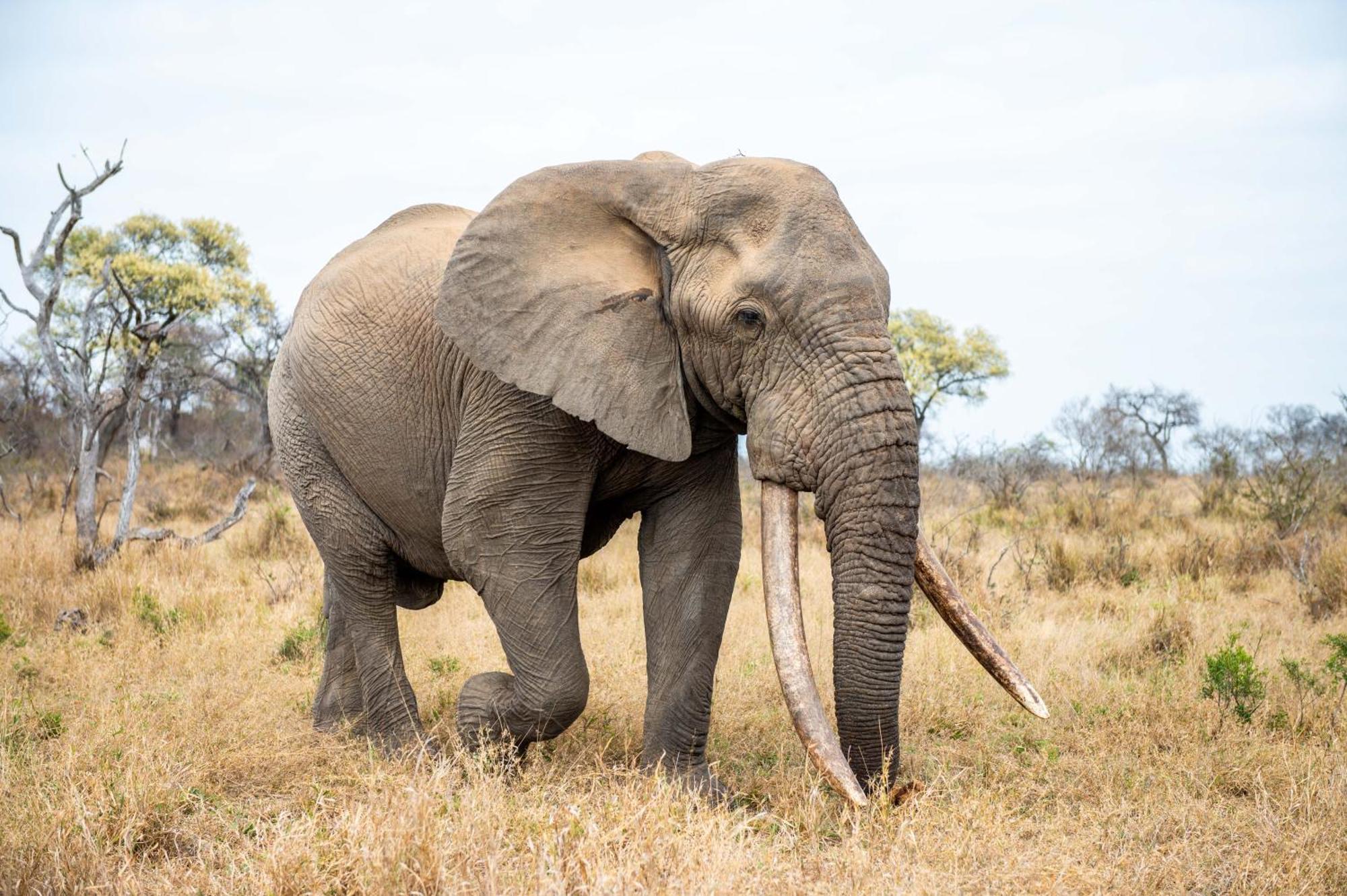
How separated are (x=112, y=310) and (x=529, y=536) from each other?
50.4 ft

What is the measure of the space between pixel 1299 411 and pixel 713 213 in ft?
128

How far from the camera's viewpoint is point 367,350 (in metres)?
5.26

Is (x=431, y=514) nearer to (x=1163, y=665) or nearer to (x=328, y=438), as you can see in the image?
(x=328, y=438)

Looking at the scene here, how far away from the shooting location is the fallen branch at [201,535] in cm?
1127

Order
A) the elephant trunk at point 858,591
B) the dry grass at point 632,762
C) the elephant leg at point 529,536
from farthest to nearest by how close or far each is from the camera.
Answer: the elephant leg at point 529,536
the elephant trunk at point 858,591
the dry grass at point 632,762

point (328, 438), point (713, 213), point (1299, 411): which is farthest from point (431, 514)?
point (1299, 411)

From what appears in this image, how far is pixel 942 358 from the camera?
32656 mm

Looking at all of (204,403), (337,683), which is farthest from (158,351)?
(204,403)

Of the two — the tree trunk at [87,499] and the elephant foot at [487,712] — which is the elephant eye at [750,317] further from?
the tree trunk at [87,499]

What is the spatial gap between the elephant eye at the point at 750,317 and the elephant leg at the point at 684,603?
911 mm

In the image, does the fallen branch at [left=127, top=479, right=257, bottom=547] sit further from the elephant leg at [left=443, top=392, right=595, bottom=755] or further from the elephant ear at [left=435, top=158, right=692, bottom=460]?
the elephant ear at [left=435, top=158, right=692, bottom=460]

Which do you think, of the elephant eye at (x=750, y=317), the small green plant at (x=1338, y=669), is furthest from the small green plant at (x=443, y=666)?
the small green plant at (x=1338, y=669)

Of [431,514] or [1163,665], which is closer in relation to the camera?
[431,514]

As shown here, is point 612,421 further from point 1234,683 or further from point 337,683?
point 1234,683
